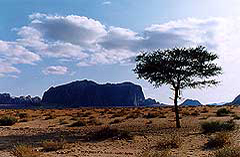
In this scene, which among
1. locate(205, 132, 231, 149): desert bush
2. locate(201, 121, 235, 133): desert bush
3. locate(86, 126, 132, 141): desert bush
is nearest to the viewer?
locate(205, 132, 231, 149): desert bush

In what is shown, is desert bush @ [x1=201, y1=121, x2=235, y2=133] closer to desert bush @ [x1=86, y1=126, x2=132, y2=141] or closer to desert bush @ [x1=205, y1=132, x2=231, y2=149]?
desert bush @ [x1=205, y1=132, x2=231, y2=149]

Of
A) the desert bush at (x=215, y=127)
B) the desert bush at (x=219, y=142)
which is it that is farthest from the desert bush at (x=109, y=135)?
the desert bush at (x=219, y=142)

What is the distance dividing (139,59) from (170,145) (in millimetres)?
11701

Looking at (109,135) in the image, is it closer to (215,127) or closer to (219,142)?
(215,127)

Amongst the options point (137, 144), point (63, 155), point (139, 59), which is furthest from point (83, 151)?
point (139, 59)

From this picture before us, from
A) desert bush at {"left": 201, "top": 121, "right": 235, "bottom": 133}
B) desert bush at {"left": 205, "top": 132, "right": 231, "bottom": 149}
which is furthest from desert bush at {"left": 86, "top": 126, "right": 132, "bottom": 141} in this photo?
desert bush at {"left": 205, "top": 132, "right": 231, "bottom": 149}

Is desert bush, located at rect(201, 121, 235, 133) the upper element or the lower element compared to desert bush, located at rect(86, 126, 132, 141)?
upper

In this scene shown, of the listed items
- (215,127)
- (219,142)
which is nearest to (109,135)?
(215,127)

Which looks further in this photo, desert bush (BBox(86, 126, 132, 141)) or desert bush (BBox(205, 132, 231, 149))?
desert bush (BBox(86, 126, 132, 141))

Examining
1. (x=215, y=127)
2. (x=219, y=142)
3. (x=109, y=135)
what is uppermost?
(x=215, y=127)

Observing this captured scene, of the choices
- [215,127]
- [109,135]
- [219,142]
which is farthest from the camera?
[215,127]

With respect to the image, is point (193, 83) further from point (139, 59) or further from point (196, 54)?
point (139, 59)

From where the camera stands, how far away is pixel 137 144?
2017 cm

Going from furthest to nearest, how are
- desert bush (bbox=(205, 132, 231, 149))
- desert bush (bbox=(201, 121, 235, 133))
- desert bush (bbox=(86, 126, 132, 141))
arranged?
desert bush (bbox=(201, 121, 235, 133)) < desert bush (bbox=(86, 126, 132, 141)) < desert bush (bbox=(205, 132, 231, 149))
